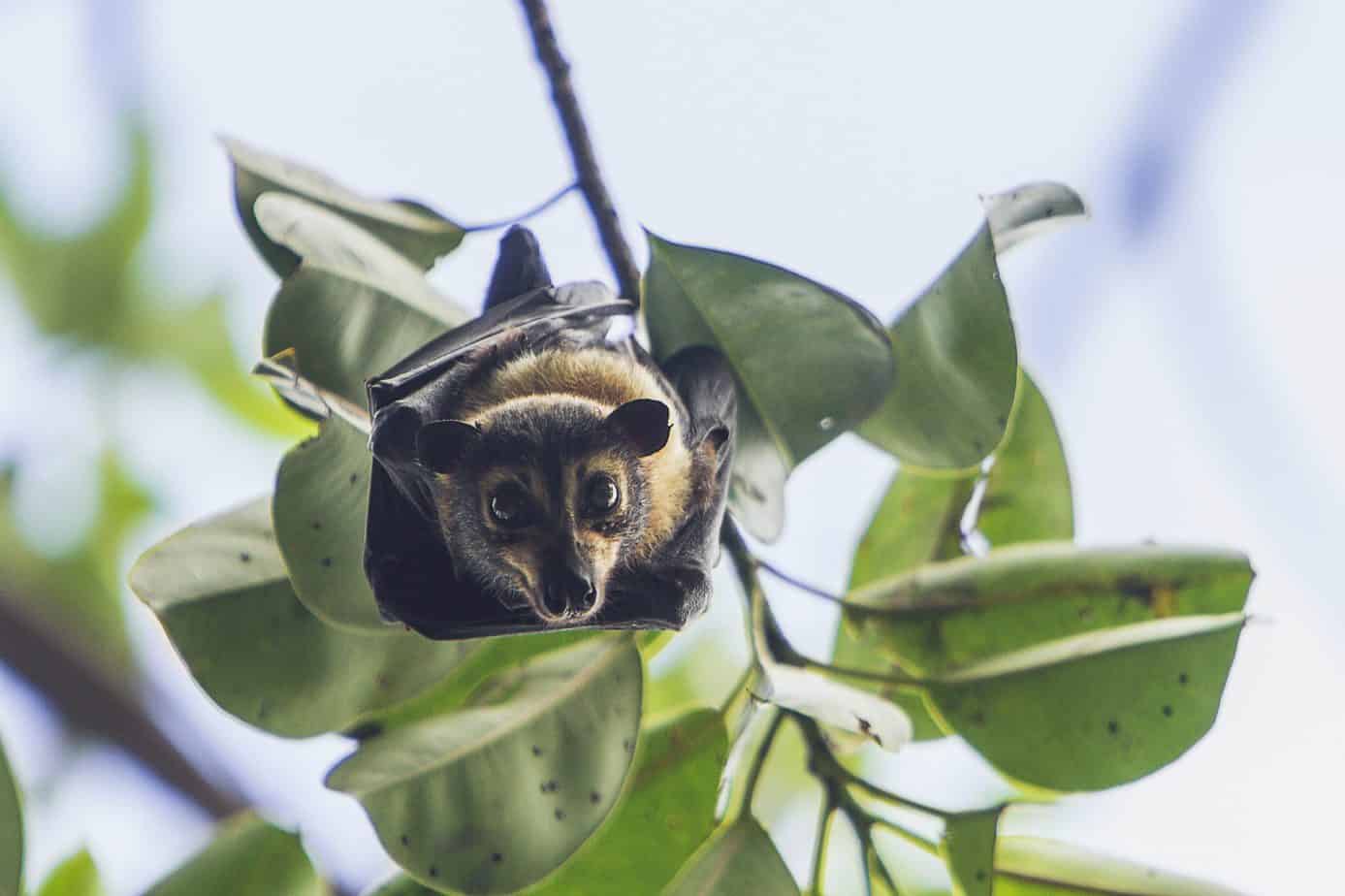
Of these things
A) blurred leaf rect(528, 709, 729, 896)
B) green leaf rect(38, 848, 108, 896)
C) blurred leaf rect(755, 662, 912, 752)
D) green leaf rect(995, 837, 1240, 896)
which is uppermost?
blurred leaf rect(755, 662, 912, 752)

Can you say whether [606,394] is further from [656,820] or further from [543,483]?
[656,820]

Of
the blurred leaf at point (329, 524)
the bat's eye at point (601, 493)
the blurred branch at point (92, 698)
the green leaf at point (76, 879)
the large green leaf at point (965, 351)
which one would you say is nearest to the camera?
the blurred leaf at point (329, 524)

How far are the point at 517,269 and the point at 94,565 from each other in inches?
72.3

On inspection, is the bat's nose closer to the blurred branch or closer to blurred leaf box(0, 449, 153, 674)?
the blurred branch

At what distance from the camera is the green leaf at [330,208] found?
2436 mm

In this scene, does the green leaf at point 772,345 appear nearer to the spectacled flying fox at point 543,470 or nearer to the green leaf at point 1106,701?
the spectacled flying fox at point 543,470

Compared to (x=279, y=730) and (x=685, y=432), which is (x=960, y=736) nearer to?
(x=685, y=432)

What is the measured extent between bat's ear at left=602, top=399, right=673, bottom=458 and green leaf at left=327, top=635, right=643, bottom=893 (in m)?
0.66

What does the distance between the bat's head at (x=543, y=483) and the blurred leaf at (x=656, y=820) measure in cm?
41

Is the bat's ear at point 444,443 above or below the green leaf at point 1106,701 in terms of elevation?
above

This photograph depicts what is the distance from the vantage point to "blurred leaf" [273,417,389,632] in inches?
82.0

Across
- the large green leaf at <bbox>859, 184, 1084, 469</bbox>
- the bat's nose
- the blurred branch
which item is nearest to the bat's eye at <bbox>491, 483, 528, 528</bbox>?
the bat's nose

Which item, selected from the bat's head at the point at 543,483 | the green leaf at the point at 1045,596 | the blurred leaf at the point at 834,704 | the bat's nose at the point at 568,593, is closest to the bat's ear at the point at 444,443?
the bat's head at the point at 543,483

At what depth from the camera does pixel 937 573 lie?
8.28 feet
